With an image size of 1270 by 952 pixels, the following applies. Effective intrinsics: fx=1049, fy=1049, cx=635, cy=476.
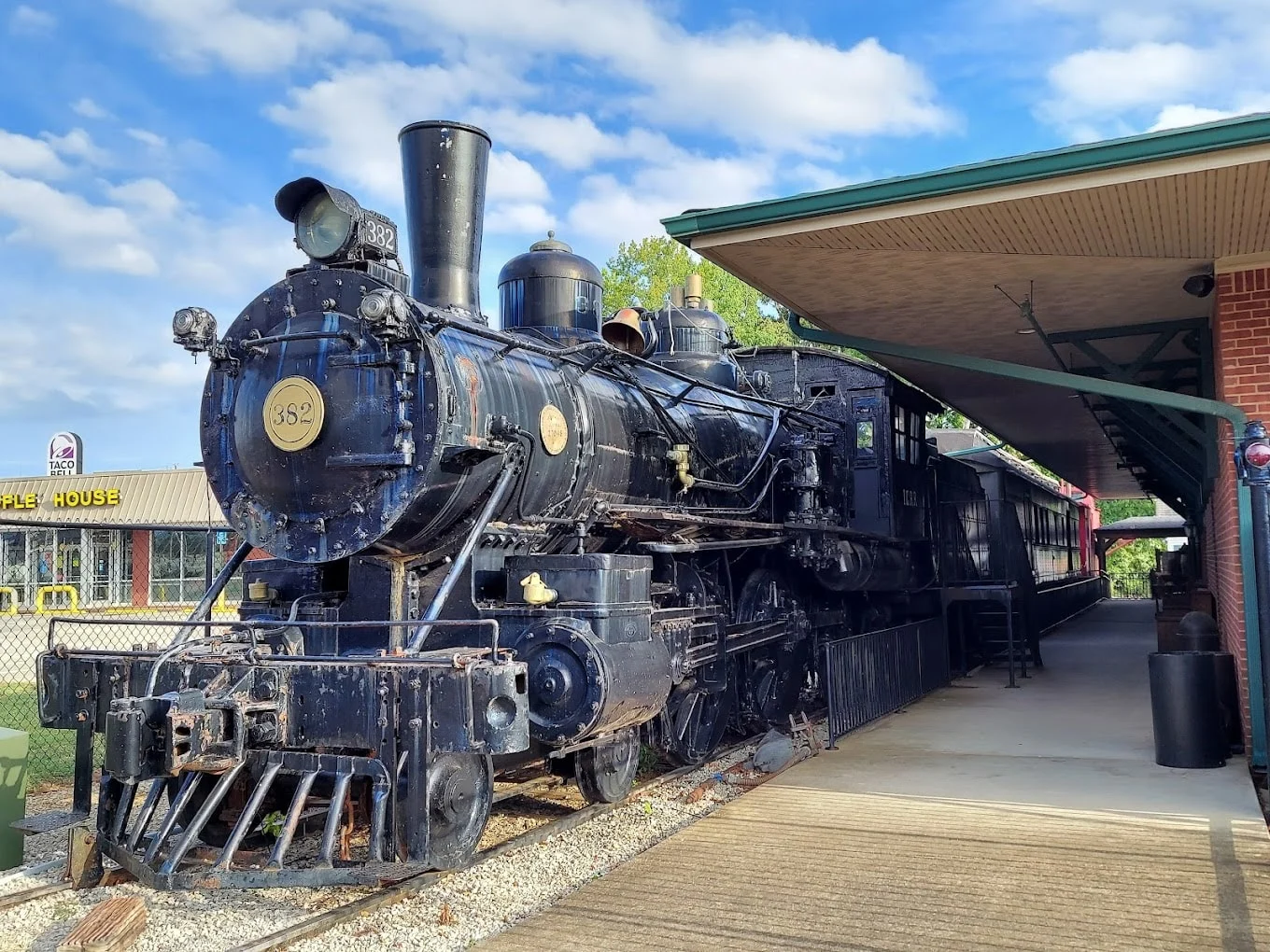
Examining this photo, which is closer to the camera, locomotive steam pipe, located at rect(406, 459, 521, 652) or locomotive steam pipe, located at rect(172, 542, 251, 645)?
locomotive steam pipe, located at rect(406, 459, 521, 652)

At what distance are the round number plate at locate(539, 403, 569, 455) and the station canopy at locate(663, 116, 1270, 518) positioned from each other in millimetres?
1560

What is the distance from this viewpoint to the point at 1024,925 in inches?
163

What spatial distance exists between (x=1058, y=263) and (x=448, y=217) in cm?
407

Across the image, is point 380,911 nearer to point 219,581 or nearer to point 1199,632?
point 219,581

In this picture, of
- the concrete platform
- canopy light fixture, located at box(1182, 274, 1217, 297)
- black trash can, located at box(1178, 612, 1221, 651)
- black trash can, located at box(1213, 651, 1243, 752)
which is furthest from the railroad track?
canopy light fixture, located at box(1182, 274, 1217, 297)

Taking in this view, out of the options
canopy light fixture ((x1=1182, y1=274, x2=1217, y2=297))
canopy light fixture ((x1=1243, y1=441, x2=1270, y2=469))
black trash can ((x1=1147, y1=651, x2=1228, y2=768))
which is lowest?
black trash can ((x1=1147, y1=651, x2=1228, y2=768))

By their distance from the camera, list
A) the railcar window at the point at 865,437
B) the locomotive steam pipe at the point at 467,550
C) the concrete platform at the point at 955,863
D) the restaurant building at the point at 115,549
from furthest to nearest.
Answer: the restaurant building at the point at 115,549
the railcar window at the point at 865,437
the locomotive steam pipe at the point at 467,550
the concrete platform at the point at 955,863

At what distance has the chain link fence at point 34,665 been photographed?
8.05 metres

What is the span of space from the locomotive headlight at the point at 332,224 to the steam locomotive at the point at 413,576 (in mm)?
14

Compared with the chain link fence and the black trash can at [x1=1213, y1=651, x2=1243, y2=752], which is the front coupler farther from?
the black trash can at [x1=1213, y1=651, x2=1243, y2=752]

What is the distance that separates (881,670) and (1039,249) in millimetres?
4457

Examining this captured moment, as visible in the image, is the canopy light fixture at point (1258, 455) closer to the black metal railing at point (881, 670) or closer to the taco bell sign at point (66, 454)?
the black metal railing at point (881, 670)

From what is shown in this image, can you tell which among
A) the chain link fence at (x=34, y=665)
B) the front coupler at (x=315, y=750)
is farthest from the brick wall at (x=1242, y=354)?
the chain link fence at (x=34, y=665)

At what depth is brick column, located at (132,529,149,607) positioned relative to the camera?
25.7m
